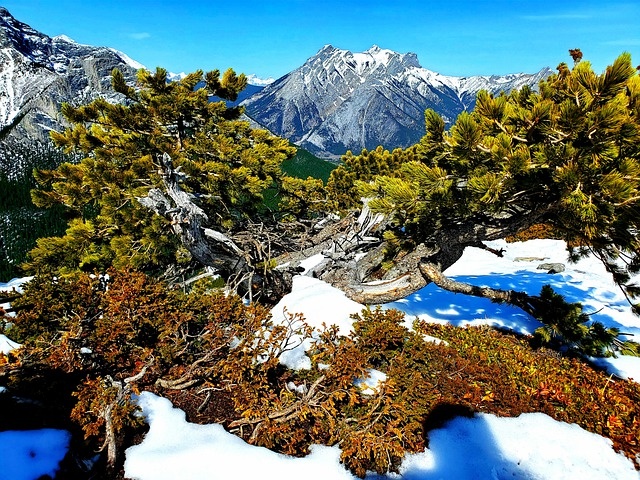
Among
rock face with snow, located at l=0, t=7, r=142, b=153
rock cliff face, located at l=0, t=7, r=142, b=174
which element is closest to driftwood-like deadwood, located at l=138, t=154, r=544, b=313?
rock face with snow, located at l=0, t=7, r=142, b=153

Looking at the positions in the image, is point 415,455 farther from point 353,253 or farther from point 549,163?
point 353,253

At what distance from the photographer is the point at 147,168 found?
732 cm

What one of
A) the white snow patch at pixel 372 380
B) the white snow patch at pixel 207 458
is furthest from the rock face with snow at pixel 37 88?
the white snow patch at pixel 207 458

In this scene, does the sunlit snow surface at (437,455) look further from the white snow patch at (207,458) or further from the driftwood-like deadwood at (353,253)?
the driftwood-like deadwood at (353,253)

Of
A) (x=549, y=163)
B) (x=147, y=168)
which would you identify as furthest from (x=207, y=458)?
(x=147, y=168)

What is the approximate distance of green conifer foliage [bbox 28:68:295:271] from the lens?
6.94 metres

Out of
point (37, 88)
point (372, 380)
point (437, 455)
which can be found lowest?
point (437, 455)

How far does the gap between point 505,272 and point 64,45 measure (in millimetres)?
162311

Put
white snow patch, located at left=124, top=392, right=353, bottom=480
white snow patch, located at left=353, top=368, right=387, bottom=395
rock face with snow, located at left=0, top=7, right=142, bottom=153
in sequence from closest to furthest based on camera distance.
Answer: white snow patch, located at left=124, top=392, right=353, bottom=480, white snow patch, located at left=353, top=368, right=387, bottom=395, rock face with snow, located at left=0, top=7, right=142, bottom=153

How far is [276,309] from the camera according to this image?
6.81 metres

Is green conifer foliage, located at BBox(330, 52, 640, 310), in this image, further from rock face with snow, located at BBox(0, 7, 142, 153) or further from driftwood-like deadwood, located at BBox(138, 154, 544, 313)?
rock face with snow, located at BBox(0, 7, 142, 153)

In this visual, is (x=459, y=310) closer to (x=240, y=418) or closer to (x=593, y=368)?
(x=593, y=368)

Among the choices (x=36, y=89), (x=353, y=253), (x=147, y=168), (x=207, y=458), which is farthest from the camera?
(x=36, y=89)

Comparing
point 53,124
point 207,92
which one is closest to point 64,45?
point 53,124
